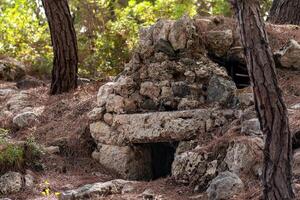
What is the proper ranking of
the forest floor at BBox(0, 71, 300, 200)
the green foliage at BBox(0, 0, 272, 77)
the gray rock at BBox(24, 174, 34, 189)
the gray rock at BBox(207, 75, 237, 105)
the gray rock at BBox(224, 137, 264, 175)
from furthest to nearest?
the green foliage at BBox(0, 0, 272, 77) → the gray rock at BBox(207, 75, 237, 105) → the gray rock at BBox(24, 174, 34, 189) → the forest floor at BBox(0, 71, 300, 200) → the gray rock at BBox(224, 137, 264, 175)

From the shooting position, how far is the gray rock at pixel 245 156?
5219 mm

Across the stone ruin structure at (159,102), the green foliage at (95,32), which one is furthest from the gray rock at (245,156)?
the green foliage at (95,32)

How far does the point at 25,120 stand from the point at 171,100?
289 cm

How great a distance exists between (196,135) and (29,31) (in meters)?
7.61

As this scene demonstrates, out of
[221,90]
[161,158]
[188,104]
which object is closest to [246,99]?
[221,90]

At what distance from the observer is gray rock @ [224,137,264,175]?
5.22m

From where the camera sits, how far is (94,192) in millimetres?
5578

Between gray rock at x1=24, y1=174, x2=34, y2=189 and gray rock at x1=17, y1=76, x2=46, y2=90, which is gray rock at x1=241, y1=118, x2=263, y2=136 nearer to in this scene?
gray rock at x1=24, y1=174, x2=34, y2=189

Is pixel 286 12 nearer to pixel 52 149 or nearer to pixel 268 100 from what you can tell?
pixel 52 149

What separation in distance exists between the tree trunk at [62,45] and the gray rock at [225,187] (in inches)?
200

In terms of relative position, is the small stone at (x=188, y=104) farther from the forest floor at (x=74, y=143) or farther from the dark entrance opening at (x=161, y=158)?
the forest floor at (x=74, y=143)

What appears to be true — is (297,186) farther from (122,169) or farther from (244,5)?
(122,169)

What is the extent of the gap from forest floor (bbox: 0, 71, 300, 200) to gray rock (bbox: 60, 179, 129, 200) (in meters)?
0.16

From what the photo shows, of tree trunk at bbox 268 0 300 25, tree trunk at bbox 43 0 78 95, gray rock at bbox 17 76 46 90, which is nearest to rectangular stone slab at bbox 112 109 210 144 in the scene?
tree trunk at bbox 43 0 78 95
